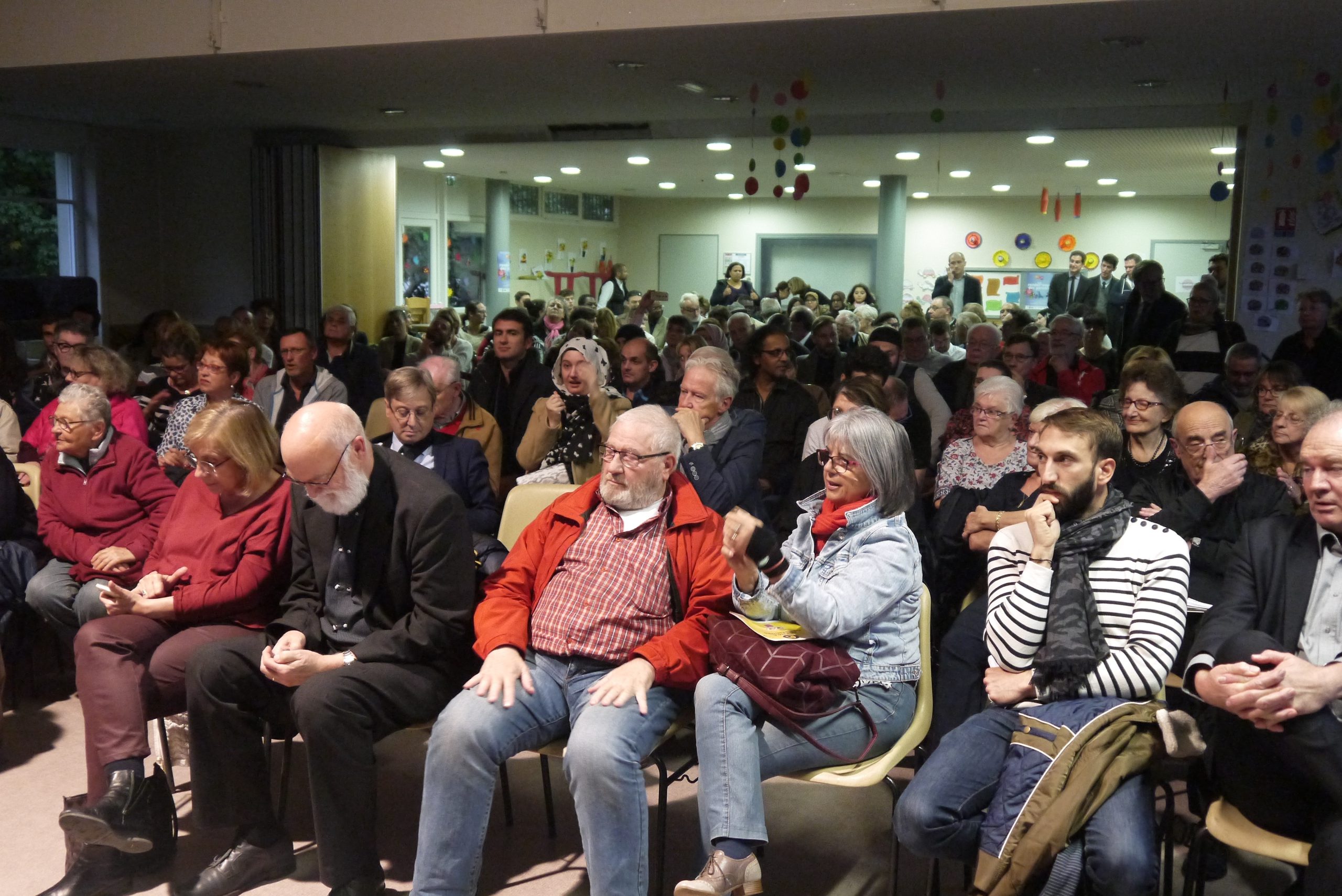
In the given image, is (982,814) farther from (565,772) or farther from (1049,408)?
(1049,408)

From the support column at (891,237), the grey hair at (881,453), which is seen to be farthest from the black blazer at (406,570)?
the support column at (891,237)

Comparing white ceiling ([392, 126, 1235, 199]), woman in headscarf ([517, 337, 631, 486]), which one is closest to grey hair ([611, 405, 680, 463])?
woman in headscarf ([517, 337, 631, 486])

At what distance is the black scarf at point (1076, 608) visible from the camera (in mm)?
2486

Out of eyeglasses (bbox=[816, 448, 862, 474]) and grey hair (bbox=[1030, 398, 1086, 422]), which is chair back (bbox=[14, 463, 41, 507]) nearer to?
eyeglasses (bbox=[816, 448, 862, 474])

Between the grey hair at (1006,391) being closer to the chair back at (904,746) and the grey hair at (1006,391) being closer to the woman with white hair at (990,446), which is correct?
the woman with white hair at (990,446)

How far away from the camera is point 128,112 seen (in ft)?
29.9

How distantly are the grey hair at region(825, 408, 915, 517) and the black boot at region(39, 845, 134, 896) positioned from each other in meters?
2.10

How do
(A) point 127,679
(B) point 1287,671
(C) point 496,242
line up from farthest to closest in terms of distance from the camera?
(C) point 496,242, (A) point 127,679, (B) point 1287,671

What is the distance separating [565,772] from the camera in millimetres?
2699

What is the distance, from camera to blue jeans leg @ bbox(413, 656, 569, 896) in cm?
266

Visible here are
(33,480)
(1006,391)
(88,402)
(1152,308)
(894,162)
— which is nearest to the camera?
(88,402)

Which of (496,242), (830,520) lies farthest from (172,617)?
(496,242)

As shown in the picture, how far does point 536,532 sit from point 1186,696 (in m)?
1.77

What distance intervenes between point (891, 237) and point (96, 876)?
11.8 m
